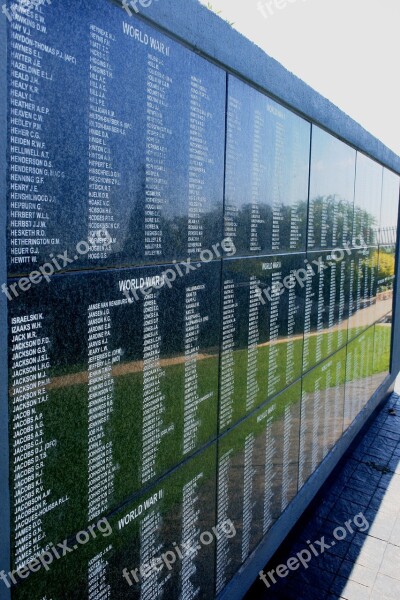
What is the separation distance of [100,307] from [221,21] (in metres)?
1.57

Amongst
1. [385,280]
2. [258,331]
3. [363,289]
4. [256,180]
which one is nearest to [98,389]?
[258,331]

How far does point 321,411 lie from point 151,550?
261cm

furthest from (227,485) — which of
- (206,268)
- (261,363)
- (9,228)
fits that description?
(9,228)

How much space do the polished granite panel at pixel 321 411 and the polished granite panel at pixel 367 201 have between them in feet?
3.78

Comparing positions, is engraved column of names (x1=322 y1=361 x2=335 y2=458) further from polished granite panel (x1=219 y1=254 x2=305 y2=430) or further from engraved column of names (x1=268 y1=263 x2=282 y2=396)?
engraved column of names (x1=268 y1=263 x2=282 y2=396)

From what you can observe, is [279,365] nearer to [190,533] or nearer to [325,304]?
[325,304]

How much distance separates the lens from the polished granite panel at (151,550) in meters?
2.05

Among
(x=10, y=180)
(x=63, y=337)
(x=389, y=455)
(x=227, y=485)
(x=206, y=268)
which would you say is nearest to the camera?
(x=10, y=180)

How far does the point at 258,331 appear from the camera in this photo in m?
3.52

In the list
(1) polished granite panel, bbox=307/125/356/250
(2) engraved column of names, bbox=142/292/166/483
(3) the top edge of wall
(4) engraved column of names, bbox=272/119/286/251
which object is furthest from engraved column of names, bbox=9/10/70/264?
(1) polished granite panel, bbox=307/125/356/250

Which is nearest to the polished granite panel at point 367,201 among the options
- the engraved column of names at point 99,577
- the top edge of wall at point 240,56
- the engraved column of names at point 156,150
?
the top edge of wall at point 240,56

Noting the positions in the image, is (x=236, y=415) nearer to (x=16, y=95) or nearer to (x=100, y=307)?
(x=100, y=307)

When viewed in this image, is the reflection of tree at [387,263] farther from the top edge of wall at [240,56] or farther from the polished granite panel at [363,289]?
the top edge of wall at [240,56]

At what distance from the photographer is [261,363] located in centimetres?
361
